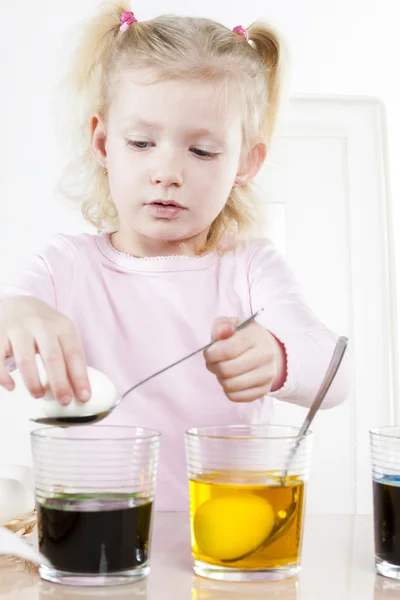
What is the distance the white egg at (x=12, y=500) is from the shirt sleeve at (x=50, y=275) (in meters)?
0.52

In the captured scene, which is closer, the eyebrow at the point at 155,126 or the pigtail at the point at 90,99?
the eyebrow at the point at 155,126

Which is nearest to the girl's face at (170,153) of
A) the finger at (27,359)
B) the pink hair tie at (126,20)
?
the pink hair tie at (126,20)

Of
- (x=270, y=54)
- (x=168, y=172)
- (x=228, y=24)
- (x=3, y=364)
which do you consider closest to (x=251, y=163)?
(x=270, y=54)

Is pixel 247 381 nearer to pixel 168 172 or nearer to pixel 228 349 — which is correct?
pixel 228 349

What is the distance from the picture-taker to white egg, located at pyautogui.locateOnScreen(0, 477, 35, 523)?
29.6 inches

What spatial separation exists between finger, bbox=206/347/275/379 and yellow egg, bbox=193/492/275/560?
275mm

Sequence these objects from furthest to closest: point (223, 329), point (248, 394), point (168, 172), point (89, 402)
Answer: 1. point (168, 172)
2. point (248, 394)
3. point (223, 329)
4. point (89, 402)

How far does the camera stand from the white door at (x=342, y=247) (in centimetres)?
209

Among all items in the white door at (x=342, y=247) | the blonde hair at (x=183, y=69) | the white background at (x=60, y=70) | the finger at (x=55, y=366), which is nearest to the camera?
the finger at (x=55, y=366)

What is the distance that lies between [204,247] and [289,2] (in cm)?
135

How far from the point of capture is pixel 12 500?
765 millimetres

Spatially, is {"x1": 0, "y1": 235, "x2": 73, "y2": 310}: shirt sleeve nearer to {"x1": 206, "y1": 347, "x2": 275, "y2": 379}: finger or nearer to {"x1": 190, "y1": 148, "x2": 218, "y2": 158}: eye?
{"x1": 190, "y1": 148, "x2": 218, "y2": 158}: eye

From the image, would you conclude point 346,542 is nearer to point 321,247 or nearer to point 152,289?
point 152,289

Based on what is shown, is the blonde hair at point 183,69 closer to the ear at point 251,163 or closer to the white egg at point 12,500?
the ear at point 251,163
